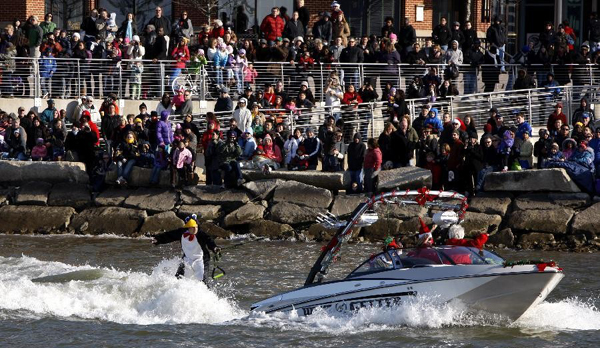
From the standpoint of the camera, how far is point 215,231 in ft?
91.4

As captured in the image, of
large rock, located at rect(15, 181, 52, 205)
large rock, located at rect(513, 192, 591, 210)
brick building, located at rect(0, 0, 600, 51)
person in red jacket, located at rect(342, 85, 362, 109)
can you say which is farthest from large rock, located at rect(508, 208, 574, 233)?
brick building, located at rect(0, 0, 600, 51)

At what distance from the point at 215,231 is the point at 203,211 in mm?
638

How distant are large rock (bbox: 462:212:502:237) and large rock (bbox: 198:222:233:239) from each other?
17.5ft

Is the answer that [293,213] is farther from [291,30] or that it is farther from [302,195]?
[291,30]

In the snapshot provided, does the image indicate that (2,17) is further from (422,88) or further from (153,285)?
(153,285)

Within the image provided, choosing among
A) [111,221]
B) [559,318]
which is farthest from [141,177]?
[559,318]

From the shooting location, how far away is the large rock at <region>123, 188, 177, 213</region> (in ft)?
93.9

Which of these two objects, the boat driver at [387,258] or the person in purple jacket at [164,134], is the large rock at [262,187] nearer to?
the person in purple jacket at [164,134]

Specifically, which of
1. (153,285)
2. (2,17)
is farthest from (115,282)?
(2,17)

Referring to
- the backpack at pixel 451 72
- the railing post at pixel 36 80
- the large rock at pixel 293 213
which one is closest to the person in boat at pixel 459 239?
the large rock at pixel 293 213

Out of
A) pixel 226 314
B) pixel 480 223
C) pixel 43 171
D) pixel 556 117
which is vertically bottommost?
pixel 226 314

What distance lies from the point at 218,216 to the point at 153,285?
7.28 metres

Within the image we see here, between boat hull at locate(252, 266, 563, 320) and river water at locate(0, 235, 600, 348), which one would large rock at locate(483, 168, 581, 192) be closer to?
river water at locate(0, 235, 600, 348)

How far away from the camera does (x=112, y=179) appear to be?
29234 mm
